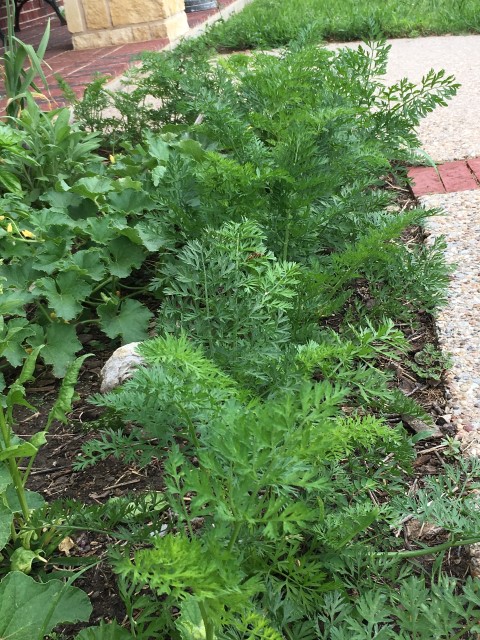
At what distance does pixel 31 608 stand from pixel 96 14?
7.00 m

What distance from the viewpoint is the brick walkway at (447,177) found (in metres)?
3.50

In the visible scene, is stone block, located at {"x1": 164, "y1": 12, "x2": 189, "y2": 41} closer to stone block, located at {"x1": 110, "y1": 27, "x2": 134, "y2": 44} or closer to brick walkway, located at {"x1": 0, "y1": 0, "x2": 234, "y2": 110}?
brick walkway, located at {"x1": 0, "y1": 0, "x2": 234, "y2": 110}

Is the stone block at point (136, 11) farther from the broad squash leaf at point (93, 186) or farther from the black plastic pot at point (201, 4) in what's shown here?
the broad squash leaf at point (93, 186)

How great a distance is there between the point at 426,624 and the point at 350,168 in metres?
1.56

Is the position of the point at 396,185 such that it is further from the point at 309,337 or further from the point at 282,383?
the point at 282,383

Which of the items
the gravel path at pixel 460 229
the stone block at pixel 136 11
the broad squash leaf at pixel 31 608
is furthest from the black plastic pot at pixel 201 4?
the broad squash leaf at pixel 31 608

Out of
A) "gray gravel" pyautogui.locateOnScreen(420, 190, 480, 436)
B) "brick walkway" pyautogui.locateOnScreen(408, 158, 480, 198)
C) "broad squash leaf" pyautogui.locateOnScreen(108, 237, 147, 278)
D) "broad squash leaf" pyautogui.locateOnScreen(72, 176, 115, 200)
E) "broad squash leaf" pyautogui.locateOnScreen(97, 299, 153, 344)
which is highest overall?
"broad squash leaf" pyautogui.locateOnScreen(72, 176, 115, 200)

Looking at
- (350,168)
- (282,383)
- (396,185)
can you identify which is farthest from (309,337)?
(396,185)

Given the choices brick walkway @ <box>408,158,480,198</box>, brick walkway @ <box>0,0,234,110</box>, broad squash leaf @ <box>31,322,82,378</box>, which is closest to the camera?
broad squash leaf @ <box>31,322,82,378</box>

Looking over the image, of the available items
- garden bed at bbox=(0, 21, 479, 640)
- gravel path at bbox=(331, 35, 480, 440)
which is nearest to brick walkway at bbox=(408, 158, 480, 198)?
gravel path at bbox=(331, 35, 480, 440)

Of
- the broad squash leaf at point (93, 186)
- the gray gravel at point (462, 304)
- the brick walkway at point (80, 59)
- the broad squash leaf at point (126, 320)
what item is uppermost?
the broad squash leaf at point (93, 186)

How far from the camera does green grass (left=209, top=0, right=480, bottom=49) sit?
23.0 feet

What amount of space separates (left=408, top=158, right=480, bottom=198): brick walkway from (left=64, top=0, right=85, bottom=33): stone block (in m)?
4.80

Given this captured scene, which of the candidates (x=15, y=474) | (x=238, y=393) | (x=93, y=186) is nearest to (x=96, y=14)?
(x=93, y=186)
